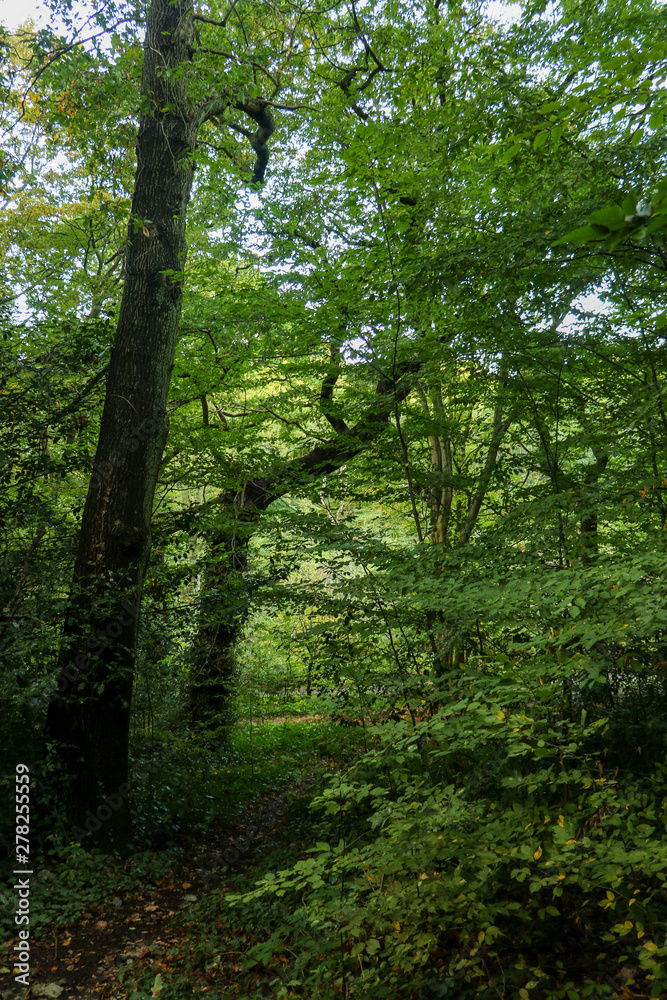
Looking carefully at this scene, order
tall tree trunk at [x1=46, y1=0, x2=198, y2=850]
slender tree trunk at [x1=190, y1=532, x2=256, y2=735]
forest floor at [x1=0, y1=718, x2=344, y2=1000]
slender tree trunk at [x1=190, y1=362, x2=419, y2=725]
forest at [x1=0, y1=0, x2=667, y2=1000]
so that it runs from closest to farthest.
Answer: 1. forest at [x1=0, y1=0, x2=667, y2=1000]
2. forest floor at [x1=0, y1=718, x2=344, y2=1000]
3. tall tree trunk at [x1=46, y1=0, x2=198, y2=850]
4. slender tree trunk at [x1=190, y1=362, x2=419, y2=725]
5. slender tree trunk at [x1=190, y1=532, x2=256, y2=735]

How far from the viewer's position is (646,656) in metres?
3.11

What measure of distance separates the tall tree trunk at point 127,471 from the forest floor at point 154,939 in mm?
529

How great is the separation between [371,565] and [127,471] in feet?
7.45

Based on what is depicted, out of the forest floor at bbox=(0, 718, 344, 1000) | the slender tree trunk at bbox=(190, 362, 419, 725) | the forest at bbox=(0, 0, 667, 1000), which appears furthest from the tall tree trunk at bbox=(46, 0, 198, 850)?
the slender tree trunk at bbox=(190, 362, 419, 725)

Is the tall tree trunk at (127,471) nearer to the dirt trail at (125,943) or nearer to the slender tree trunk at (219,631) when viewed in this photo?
the dirt trail at (125,943)

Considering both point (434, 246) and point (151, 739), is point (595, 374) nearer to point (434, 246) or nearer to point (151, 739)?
point (434, 246)

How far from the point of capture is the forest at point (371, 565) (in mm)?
2543

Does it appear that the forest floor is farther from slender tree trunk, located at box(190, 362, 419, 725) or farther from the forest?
slender tree trunk, located at box(190, 362, 419, 725)

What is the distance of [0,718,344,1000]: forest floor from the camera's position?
10.3 ft

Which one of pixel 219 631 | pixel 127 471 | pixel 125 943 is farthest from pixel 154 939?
pixel 219 631

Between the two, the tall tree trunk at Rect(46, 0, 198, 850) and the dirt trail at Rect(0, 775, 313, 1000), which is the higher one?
the tall tree trunk at Rect(46, 0, 198, 850)

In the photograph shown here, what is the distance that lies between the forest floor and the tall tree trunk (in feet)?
1.74

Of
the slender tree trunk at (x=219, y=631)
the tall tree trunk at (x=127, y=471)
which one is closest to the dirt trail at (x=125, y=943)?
the tall tree trunk at (x=127, y=471)

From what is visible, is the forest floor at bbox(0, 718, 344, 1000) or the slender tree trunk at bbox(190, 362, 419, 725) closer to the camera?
the forest floor at bbox(0, 718, 344, 1000)
